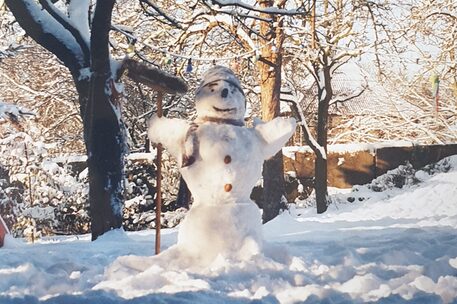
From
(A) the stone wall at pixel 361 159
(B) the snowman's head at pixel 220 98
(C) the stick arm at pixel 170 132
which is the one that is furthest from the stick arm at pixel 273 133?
(A) the stone wall at pixel 361 159

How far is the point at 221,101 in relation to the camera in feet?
14.8

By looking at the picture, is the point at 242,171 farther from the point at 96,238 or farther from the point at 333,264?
the point at 96,238

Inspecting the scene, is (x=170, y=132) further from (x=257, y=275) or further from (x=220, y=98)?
(x=257, y=275)

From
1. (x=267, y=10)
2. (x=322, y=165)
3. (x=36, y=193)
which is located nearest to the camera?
(x=267, y=10)

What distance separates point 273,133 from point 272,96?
5495mm

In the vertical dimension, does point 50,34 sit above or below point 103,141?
above

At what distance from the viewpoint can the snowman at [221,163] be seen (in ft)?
13.9

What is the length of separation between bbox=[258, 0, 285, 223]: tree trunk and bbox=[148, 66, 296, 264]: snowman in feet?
17.3

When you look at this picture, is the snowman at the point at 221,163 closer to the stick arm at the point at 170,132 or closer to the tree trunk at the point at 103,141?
the stick arm at the point at 170,132

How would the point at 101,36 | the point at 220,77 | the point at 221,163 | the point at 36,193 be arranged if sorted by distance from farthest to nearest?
the point at 36,193 → the point at 101,36 → the point at 220,77 → the point at 221,163

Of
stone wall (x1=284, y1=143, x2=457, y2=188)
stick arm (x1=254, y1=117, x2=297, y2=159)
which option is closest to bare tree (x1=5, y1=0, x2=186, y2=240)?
stick arm (x1=254, y1=117, x2=297, y2=159)

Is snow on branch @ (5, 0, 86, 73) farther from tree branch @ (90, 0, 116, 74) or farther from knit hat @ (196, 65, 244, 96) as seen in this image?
knit hat @ (196, 65, 244, 96)

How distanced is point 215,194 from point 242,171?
285 millimetres

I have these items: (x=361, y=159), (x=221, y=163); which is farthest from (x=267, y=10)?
(x=361, y=159)
